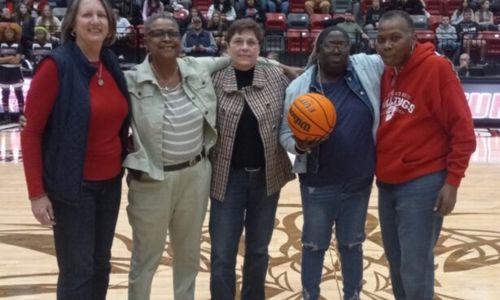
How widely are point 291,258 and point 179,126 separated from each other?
166 centimetres

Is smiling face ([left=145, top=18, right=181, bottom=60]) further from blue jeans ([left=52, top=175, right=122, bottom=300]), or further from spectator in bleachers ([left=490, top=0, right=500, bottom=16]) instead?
spectator in bleachers ([left=490, top=0, right=500, bottom=16])

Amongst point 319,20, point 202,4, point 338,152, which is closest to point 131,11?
point 202,4

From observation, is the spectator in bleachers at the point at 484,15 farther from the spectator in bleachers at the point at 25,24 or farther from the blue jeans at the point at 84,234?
the blue jeans at the point at 84,234

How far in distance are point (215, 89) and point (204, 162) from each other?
281 mm

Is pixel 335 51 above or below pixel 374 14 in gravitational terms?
above

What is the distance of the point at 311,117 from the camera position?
2.74 meters

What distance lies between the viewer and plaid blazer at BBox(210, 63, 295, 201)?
Answer: 9.94 feet

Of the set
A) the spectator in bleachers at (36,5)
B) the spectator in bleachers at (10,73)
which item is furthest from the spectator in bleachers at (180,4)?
the spectator in bleachers at (10,73)

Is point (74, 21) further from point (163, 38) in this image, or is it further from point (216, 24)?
point (216, 24)

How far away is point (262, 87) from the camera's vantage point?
121 inches

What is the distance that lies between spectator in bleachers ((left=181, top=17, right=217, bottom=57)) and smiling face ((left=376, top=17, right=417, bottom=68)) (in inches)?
321

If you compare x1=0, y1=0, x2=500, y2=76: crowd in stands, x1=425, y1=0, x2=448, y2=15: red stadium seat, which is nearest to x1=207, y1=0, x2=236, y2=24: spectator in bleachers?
x1=0, y1=0, x2=500, y2=76: crowd in stands

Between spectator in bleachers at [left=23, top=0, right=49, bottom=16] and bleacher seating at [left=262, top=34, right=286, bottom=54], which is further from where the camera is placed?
spectator in bleachers at [left=23, top=0, right=49, bottom=16]

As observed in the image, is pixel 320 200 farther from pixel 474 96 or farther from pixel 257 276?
pixel 474 96
